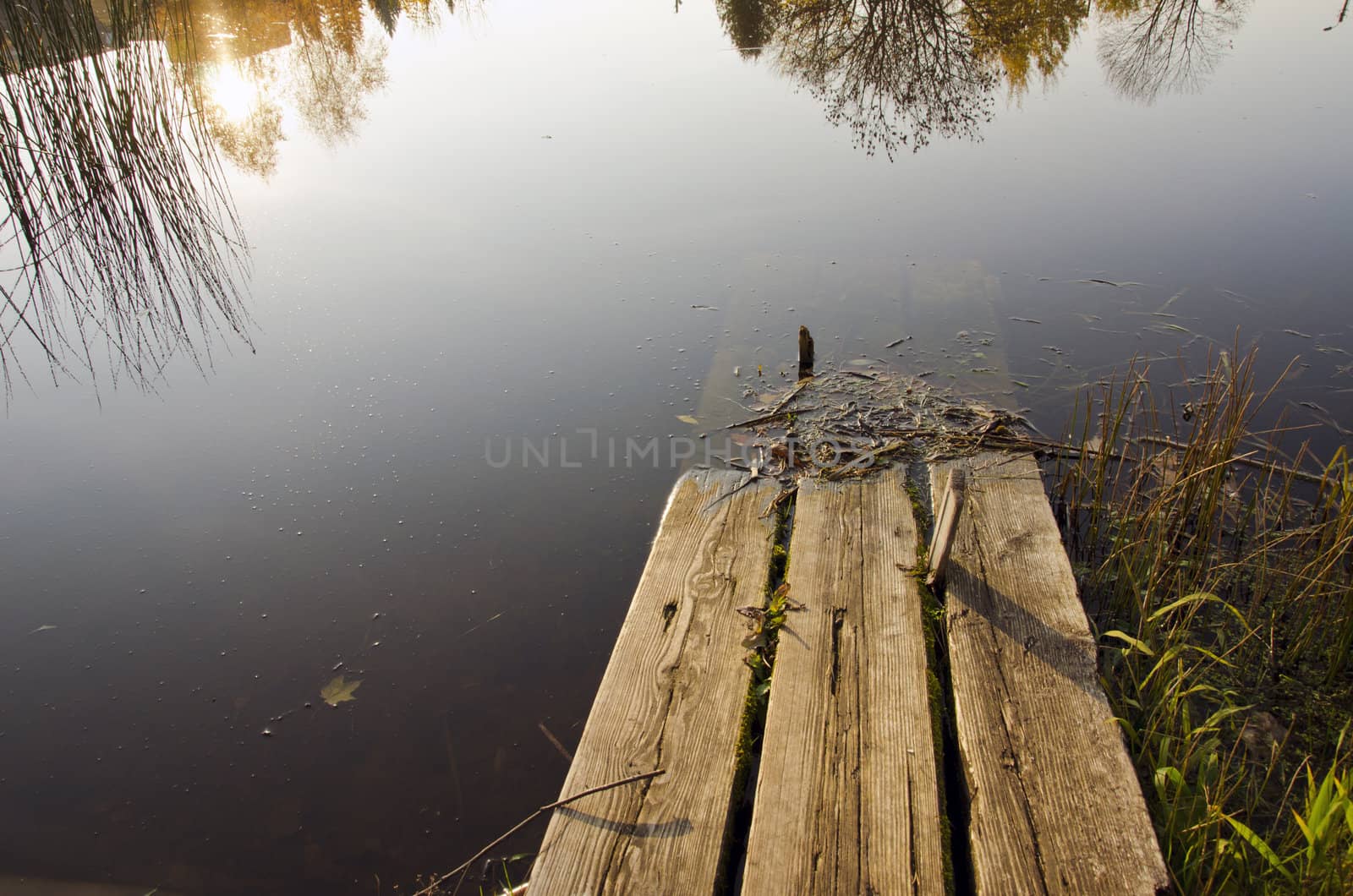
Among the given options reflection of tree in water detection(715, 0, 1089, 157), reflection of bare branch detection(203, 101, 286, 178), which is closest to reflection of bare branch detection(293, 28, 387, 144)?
reflection of bare branch detection(203, 101, 286, 178)

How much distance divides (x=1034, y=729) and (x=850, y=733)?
1.46 ft

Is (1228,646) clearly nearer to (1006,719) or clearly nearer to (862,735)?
(1006,719)

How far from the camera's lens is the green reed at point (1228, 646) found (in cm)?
194

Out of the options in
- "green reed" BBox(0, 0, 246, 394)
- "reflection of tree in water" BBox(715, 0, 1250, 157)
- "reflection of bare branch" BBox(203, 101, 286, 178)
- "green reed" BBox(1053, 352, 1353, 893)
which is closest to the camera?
"green reed" BBox(1053, 352, 1353, 893)

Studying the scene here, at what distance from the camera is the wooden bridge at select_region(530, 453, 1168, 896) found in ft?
5.89

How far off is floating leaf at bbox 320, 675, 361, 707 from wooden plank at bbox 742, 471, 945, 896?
1.54 metres

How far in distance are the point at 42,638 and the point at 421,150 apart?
18.4 feet

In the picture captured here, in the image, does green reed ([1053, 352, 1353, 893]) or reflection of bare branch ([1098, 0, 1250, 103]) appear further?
reflection of bare branch ([1098, 0, 1250, 103])

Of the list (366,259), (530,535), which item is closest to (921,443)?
(530,535)

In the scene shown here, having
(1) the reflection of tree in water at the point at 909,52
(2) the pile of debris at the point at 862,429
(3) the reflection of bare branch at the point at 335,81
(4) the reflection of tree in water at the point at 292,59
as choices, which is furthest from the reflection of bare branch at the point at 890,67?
(4) the reflection of tree in water at the point at 292,59

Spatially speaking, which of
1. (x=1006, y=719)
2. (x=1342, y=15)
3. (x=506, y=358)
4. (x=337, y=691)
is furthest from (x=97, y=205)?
(x=1342, y=15)

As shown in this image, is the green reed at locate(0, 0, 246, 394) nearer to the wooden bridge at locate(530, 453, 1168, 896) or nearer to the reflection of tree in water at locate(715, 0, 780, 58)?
the wooden bridge at locate(530, 453, 1168, 896)

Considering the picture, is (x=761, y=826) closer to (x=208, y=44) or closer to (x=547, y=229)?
(x=547, y=229)

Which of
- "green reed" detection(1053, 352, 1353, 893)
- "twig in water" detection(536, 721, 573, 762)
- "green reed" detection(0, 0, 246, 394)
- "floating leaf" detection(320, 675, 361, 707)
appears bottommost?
"twig in water" detection(536, 721, 573, 762)
